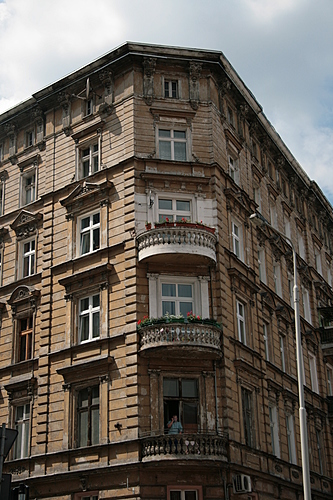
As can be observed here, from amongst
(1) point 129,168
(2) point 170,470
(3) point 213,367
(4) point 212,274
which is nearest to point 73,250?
(1) point 129,168

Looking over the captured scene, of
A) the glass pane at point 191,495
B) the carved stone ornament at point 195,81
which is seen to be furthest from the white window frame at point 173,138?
the glass pane at point 191,495

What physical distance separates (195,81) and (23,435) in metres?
17.8

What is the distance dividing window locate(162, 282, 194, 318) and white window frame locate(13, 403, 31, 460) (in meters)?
7.90

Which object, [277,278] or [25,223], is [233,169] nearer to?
[277,278]

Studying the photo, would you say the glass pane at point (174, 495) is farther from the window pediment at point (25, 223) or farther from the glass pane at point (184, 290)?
the window pediment at point (25, 223)

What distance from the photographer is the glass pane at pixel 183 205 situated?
99.0ft

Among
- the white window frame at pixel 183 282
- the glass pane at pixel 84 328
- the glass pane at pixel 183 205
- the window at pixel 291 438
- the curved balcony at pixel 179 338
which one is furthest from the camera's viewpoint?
the window at pixel 291 438

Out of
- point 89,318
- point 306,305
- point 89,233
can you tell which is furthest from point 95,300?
point 306,305

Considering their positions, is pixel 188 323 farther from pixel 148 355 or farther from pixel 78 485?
pixel 78 485

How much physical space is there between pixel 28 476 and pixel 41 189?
1356 cm

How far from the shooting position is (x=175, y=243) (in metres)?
27.8

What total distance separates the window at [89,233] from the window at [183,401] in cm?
731

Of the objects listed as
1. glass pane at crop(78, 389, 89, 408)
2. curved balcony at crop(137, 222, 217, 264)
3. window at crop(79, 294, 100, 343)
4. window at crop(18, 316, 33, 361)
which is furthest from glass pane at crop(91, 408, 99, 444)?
curved balcony at crop(137, 222, 217, 264)

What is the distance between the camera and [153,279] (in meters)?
28.1
